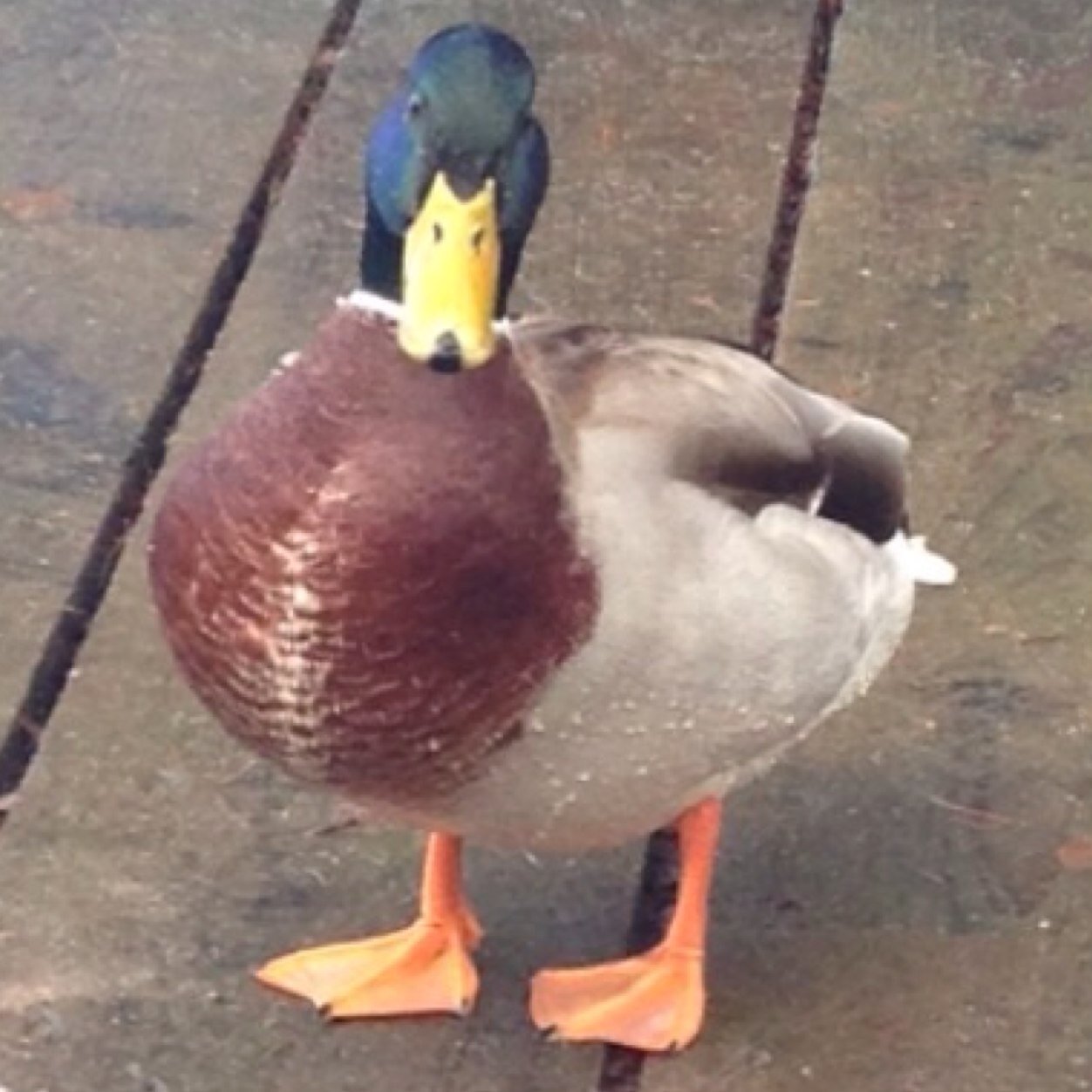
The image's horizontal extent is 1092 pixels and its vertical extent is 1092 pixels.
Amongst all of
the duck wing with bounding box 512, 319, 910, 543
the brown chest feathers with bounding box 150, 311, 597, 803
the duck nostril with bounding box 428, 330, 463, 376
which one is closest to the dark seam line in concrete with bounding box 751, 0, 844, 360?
the duck wing with bounding box 512, 319, 910, 543

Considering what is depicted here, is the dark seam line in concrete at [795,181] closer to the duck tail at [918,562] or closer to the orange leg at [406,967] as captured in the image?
the duck tail at [918,562]

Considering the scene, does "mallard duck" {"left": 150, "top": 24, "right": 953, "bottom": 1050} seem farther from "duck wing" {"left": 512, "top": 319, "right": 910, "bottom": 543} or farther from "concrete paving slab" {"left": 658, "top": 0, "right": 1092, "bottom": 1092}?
"concrete paving slab" {"left": 658, "top": 0, "right": 1092, "bottom": 1092}

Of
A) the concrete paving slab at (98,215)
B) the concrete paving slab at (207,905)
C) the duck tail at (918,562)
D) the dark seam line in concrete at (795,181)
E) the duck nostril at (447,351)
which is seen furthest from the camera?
the dark seam line in concrete at (795,181)

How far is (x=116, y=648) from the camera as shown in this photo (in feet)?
12.2

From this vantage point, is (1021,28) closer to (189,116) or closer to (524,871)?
(189,116)

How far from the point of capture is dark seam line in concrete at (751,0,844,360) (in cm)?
436

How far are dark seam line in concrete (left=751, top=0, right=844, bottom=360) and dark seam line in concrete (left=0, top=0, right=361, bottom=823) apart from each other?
2.08 feet

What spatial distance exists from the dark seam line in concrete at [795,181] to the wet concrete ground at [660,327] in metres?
0.02

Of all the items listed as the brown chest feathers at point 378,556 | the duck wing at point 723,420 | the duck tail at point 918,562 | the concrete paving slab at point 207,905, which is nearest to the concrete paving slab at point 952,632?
the concrete paving slab at point 207,905

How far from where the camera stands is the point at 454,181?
109 inches

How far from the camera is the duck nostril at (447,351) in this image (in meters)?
2.71

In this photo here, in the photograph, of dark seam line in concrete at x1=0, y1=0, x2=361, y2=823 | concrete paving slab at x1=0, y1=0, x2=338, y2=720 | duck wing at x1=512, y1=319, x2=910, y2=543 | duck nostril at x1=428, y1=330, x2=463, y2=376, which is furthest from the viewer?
concrete paving slab at x1=0, y1=0, x2=338, y2=720

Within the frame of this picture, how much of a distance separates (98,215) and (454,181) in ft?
6.08

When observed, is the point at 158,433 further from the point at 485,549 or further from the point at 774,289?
the point at 485,549
